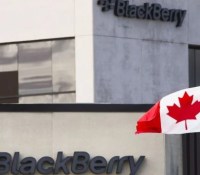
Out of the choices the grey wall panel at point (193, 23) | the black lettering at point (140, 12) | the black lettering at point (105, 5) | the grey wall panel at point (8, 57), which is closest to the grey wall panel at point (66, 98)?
the grey wall panel at point (8, 57)

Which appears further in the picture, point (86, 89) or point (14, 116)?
point (86, 89)

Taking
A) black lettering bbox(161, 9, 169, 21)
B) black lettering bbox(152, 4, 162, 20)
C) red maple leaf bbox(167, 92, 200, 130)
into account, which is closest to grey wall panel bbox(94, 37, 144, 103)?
black lettering bbox(152, 4, 162, 20)

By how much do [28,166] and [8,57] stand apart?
52.4ft

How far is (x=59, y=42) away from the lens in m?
37.0

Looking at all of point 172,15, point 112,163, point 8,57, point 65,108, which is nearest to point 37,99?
point 8,57

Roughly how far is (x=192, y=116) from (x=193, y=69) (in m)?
21.1

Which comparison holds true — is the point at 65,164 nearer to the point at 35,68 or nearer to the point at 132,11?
the point at 35,68

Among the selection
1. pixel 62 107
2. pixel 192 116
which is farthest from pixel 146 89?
pixel 192 116

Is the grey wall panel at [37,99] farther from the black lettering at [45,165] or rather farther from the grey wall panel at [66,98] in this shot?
the black lettering at [45,165]

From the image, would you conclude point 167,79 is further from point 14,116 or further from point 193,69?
point 14,116

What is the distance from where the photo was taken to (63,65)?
36.8 metres

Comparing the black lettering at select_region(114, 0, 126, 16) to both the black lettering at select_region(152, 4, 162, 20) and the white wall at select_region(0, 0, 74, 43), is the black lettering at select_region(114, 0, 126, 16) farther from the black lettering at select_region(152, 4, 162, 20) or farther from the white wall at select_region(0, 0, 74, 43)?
the white wall at select_region(0, 0, 74, 43)

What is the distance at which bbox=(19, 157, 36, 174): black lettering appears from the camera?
73.8 ft

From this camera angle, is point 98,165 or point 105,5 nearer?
point 98,165
